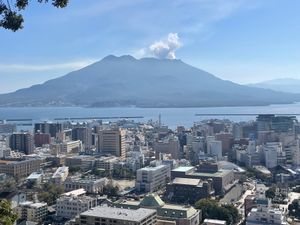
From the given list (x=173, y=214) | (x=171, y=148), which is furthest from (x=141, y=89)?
(x=173, y=214)

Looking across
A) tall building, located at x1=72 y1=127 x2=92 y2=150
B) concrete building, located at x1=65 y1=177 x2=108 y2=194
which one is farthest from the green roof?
tall building, located at x1=72 y1=127 x2=92 y2=150

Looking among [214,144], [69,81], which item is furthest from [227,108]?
[214,144]

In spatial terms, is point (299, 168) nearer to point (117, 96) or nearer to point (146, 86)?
point (117, 96)

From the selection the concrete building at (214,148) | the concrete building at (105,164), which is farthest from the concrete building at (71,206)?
the concrete building at (214,148)

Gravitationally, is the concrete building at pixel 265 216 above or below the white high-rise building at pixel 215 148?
below

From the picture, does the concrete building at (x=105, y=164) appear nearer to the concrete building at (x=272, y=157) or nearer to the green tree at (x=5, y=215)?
the concrete building at (x=272, y=157)

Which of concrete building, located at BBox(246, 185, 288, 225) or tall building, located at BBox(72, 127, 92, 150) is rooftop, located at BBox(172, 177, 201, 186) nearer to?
concrete building, located at BBox(246, 185, 288, 225)
